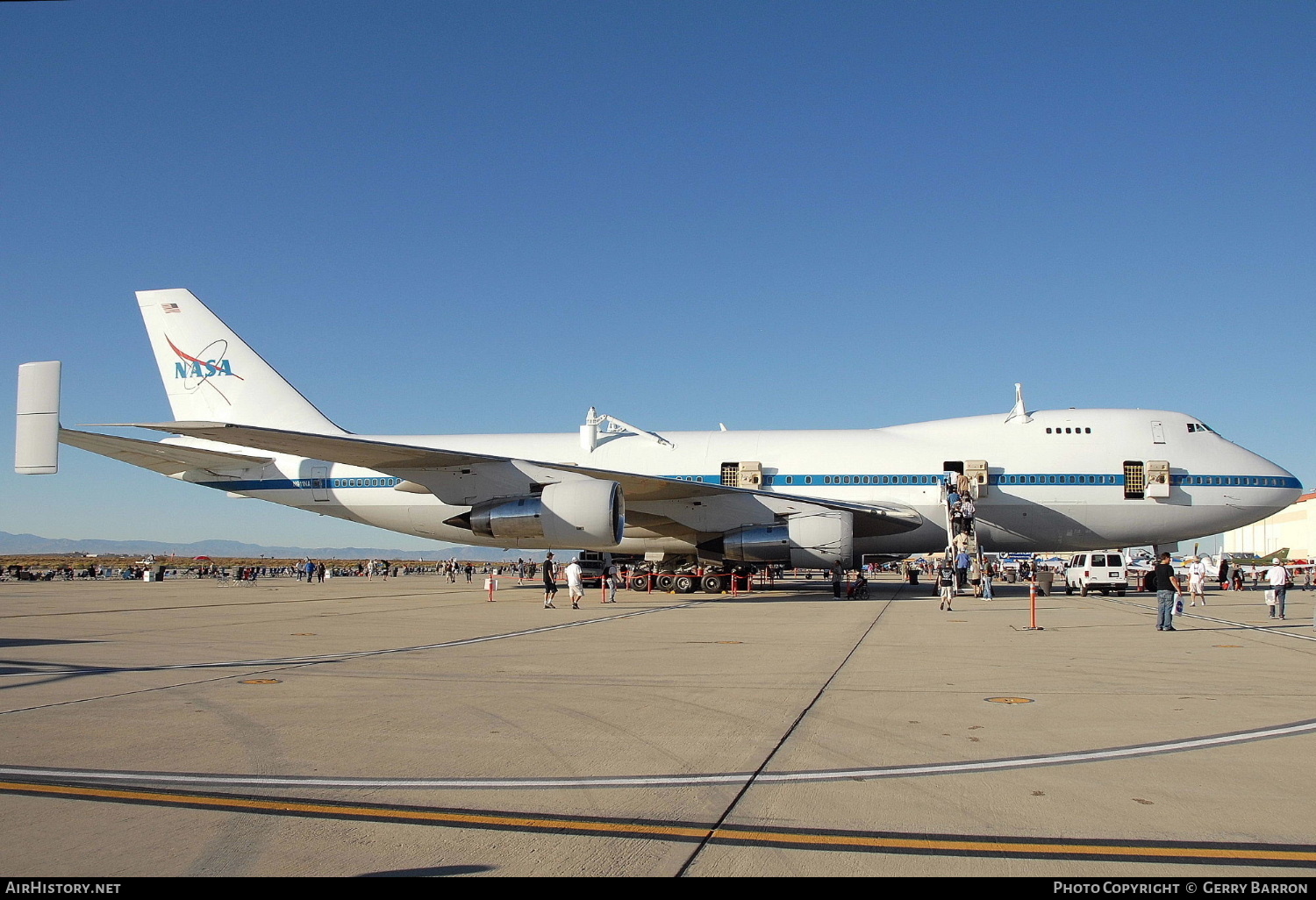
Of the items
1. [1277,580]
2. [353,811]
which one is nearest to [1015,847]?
[353,811]

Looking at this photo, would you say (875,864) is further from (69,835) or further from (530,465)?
(530,465)

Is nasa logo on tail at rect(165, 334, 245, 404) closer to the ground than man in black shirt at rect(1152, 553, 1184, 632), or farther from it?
farther from it

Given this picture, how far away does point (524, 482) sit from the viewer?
25.2 metres

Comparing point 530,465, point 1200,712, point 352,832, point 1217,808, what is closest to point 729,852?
point 352,832

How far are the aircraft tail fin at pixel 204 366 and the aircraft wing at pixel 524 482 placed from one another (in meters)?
6.23

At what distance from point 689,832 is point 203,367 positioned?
1181 inches

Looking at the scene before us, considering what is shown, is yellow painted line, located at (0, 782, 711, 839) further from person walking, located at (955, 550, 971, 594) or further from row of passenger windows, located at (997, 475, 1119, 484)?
row of passenger windows, located at (997, 475, 1119, 484)

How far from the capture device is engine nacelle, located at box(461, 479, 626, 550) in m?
23.1

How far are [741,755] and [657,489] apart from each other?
19.2m

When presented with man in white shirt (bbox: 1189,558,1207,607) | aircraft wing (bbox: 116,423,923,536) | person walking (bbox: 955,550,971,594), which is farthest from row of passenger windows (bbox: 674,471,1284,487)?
man in white shirt (bbox: 1189,558,1207,607)

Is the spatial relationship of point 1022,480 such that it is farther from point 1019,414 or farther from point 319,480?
point 319,480

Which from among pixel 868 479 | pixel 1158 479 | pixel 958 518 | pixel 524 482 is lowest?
pixel 958 518

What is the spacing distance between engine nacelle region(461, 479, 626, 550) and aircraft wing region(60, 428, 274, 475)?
10.2 meters

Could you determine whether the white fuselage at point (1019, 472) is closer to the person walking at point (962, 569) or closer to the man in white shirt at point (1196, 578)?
the person walking at point (962, 569)
